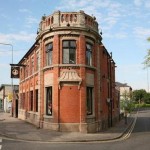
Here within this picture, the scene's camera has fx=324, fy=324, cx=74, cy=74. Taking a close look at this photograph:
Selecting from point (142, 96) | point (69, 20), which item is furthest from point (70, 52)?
point (142, 96)

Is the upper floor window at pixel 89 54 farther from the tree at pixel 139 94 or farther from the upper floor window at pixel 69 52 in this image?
the tree at pixel 139 94

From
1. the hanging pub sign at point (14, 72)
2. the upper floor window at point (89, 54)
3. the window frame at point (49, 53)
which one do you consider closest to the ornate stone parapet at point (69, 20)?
the window frame at point (49, 53)

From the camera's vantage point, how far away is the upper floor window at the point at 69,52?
27.9 metres

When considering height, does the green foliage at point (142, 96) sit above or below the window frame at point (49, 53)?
below

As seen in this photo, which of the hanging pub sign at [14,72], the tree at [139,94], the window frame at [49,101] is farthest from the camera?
the tree at [139,94]

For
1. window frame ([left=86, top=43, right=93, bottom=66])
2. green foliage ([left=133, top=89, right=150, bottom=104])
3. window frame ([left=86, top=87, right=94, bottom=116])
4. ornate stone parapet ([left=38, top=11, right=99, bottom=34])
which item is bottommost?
window frame ([left=86, top=87, right=94, bottom=116])

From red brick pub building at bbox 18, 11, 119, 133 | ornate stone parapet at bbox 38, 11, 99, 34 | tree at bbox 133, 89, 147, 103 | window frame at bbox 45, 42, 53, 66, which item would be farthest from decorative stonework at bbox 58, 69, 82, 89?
tree at bbox 133, 89, 147, 103

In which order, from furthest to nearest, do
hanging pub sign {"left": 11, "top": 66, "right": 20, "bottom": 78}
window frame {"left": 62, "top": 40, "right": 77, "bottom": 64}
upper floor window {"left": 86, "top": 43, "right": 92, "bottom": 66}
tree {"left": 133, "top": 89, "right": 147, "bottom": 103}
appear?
tree {"left": 133, "top": 89, "right": 147, "bottom": 103} < hanging pub sign {"left": 11, "top": 66, "right": 20, "bottom": 78} < upper floor window {"left": 86, "top": 43, "right": 92, "bottom": 66} < window frame {"left": 62, "top": 40, "right": 77, "bottom": 64}

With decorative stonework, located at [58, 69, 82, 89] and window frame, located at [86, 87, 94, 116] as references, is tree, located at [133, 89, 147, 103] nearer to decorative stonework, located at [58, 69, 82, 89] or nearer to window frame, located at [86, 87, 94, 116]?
window frame, located at [86, 87, 94, 116]

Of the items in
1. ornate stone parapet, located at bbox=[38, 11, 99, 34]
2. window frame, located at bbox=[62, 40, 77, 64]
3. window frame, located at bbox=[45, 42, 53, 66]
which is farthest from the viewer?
window frame, located at bbox=[45, 42, 53, 66]

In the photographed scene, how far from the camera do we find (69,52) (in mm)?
27938

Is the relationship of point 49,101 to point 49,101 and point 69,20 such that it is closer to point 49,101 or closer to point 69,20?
point 49,101

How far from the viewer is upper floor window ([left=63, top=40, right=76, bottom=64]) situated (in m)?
27.9

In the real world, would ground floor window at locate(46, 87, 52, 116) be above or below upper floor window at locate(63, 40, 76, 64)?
below
